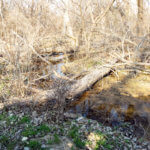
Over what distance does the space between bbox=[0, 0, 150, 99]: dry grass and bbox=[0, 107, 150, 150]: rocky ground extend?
4.55 feet

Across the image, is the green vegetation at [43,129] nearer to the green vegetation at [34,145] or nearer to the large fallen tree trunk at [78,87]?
the green vegetation at [34,145]

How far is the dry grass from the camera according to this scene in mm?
5262

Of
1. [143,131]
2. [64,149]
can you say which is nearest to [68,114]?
[64,149]

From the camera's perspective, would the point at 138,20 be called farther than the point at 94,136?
Yes

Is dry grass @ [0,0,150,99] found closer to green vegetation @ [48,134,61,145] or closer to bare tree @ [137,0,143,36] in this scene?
bare tree @ [137,0,143,36]

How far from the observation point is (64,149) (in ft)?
10.0

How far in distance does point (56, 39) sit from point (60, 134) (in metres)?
10.4

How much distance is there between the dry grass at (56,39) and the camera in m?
5.26

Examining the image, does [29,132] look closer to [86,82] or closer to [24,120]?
[24,120]

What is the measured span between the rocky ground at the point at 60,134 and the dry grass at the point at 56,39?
4.55ft

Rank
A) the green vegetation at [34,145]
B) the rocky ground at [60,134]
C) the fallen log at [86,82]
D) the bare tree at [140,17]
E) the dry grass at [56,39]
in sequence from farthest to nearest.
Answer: the bare tree at [140,17] → the fallen log at [86,82] → the dry grass at [56,39] → the rocky ground at [60,134] → the green vegetation at [34,145]

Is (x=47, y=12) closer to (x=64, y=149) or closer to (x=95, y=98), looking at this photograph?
(x=95, y=98)

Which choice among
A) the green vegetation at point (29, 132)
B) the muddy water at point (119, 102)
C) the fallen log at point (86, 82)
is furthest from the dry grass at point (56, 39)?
the green vegetation at point (29, 132)

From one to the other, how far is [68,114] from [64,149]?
165 centimetres
